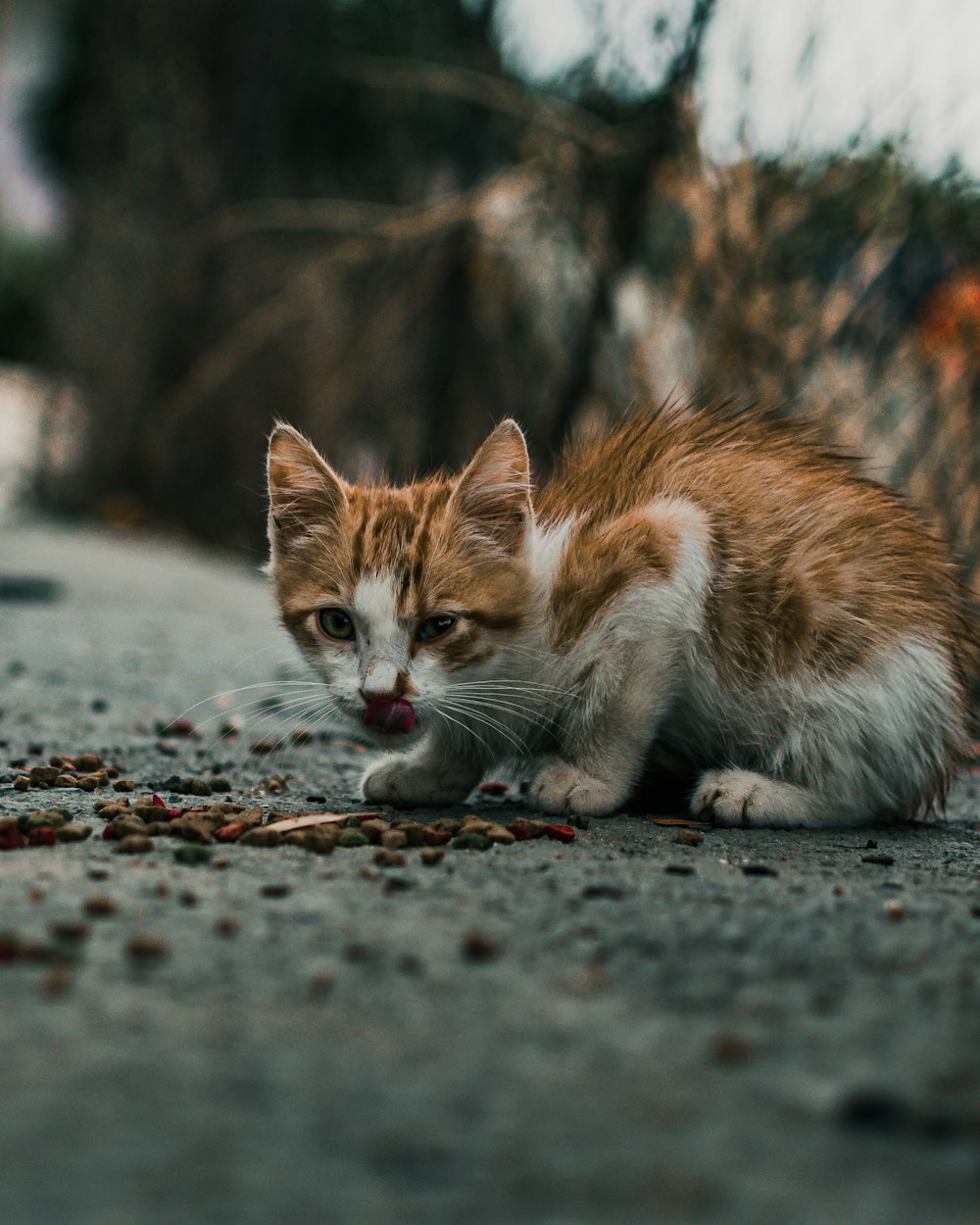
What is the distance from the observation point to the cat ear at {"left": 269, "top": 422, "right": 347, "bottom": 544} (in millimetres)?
2732

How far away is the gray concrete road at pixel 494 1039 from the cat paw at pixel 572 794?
0.29 meters

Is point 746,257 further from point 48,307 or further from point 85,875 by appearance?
point 48,307

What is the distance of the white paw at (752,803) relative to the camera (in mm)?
2527

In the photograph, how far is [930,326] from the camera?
4.53m

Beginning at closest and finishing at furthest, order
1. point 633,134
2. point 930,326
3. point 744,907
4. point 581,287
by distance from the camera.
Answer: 1. point 744,907
2. point 930,326
3. point 633,134
4. point 581,287

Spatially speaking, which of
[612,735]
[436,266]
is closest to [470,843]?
[612,735]

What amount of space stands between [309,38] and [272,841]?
32.7ft

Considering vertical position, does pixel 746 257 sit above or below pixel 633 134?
below

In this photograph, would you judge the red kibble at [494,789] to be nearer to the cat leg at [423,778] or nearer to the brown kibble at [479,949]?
the cat leg at [423,778]

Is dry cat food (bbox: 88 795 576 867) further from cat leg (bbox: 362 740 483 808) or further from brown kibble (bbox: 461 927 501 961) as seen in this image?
brown kibble (bbox: 461 927 501 961)

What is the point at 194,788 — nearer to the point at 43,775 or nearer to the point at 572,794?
the point at 43,775

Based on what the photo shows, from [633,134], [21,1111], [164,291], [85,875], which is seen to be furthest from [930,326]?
[164,291]

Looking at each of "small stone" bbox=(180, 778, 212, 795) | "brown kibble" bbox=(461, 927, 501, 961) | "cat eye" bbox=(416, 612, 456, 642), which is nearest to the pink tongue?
"cat eye" bbox=(416, 612, 456, 642)

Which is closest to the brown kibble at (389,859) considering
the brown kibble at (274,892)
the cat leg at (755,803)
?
the brown kibble at (274,892)
